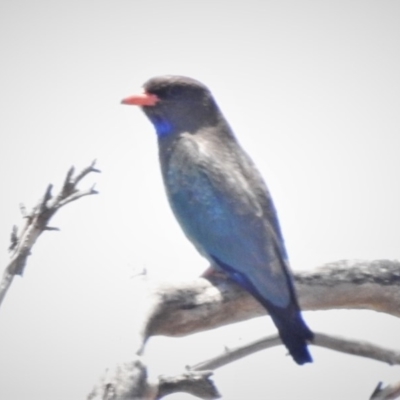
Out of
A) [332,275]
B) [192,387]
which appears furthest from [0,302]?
[332,275]

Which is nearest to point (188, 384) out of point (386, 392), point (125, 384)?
point (125, 384)

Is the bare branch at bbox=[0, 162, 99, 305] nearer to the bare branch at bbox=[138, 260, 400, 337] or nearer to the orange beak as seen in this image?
the bare branch at bbox=[138, 260, 400, 337]

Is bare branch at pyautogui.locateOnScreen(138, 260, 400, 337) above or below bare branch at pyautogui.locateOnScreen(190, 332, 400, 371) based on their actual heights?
above

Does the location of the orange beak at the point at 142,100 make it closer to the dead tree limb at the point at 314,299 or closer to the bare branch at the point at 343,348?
the dead tree limb at the point at 314,299

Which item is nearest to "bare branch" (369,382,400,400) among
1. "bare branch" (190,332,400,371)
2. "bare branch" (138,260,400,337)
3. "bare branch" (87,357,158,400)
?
"bare branch" (190,332,400,371)

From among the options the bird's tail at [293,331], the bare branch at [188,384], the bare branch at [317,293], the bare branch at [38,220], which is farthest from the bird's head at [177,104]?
the bare branch at [188,384]

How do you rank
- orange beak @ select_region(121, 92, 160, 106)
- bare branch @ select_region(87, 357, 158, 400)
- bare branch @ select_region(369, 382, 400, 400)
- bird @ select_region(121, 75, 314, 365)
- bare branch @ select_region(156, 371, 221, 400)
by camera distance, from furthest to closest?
orange beak @ select_region(121, 92, 160, 106), bird @ select_region(121, 75, 314, 365), bare branch @ select_region(369, 382, 400, 400), bare branch @ select_region(156, 371, 221, 400), bare branch @ select_region(87, 357, 158, 400)

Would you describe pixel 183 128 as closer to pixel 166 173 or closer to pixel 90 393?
pixel 166 173
